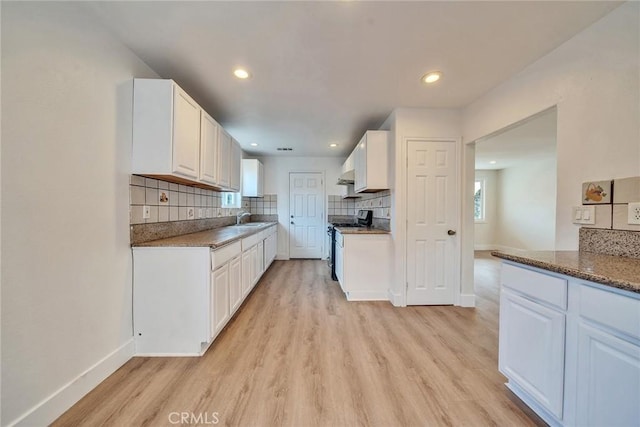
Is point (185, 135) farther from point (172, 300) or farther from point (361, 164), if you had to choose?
point (361, 164)

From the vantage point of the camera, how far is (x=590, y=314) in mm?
1011

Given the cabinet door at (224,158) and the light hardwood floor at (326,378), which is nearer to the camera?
the light hardwood floor at (326,378)

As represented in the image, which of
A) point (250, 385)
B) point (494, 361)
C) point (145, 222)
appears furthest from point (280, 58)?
point (494, 361)

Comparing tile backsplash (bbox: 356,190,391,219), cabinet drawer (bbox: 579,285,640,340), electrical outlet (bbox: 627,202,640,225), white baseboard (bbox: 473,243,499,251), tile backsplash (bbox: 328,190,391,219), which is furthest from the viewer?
white baseboard (bbox: 473,243,499,251)

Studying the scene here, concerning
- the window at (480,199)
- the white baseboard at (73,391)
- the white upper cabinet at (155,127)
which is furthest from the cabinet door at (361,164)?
the window at (480,199)

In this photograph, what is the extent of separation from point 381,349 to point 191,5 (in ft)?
8.89

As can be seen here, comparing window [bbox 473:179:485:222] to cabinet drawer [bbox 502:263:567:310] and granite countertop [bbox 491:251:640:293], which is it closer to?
granite countertop [bbox 491:251:640:293]

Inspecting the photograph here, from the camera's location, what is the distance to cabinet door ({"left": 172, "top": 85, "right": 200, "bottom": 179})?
1.84 m

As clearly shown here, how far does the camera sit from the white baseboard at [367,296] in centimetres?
301

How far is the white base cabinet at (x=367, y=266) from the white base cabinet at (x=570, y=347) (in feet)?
5.19

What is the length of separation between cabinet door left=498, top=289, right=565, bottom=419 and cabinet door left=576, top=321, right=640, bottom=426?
A: 0.08m

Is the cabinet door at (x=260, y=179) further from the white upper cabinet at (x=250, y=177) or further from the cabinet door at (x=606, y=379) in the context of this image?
the cabinet door at (x=606, y=379)

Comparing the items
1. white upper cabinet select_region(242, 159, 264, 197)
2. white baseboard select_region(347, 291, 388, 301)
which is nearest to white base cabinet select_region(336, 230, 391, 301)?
white baseboard select_region(347, 291, 388, 301)

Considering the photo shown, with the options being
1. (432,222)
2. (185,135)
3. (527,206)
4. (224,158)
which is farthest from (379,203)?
(527,206)
